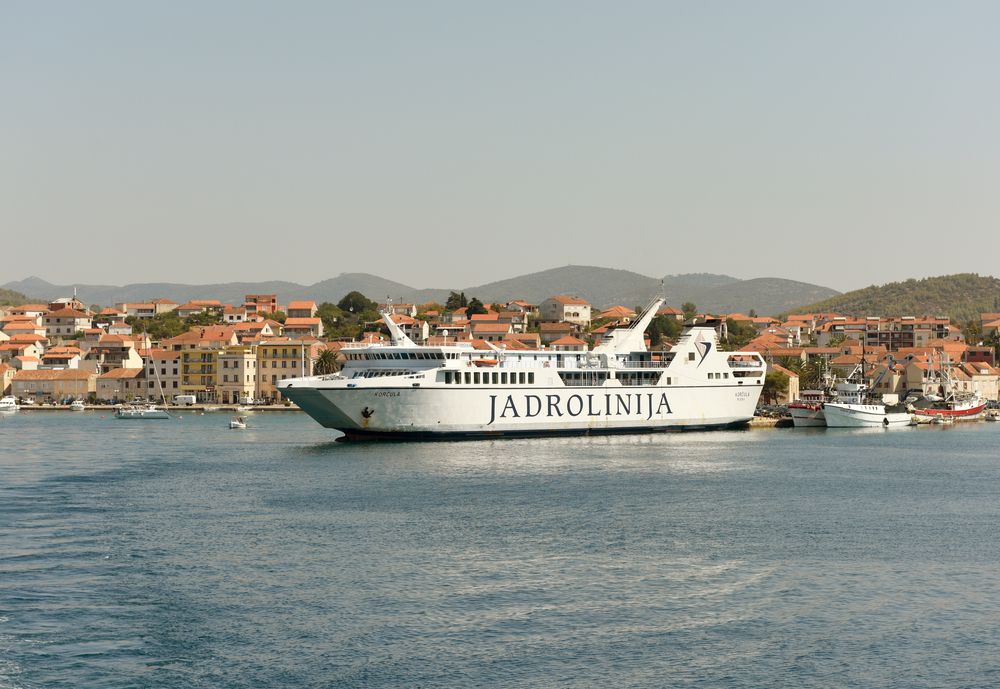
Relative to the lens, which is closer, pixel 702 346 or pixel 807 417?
pixel 702 346

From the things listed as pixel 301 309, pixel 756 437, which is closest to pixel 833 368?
pixel 756 437

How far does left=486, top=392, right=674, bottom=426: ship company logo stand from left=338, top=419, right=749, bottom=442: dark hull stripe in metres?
0.82

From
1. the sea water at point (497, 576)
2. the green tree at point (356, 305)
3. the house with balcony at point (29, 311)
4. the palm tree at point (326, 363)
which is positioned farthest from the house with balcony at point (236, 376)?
the sea water at point (497, 576)

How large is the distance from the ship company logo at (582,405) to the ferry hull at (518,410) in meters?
0.05

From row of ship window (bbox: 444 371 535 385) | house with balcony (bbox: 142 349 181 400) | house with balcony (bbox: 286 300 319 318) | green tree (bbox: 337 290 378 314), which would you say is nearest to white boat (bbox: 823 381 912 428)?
row of ship window (bbox: 444 371 535 385)

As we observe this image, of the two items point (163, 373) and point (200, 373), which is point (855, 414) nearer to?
point (200, 373)

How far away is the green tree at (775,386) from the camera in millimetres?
105438

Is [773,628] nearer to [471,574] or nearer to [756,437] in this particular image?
[471,574]

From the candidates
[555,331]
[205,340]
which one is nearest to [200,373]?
[205,340]

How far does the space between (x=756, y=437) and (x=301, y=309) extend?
338 feet

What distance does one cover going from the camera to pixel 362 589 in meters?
25.0

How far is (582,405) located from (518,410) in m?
4.70

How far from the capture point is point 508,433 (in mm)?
60375

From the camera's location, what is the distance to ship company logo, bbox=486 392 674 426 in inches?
2373
